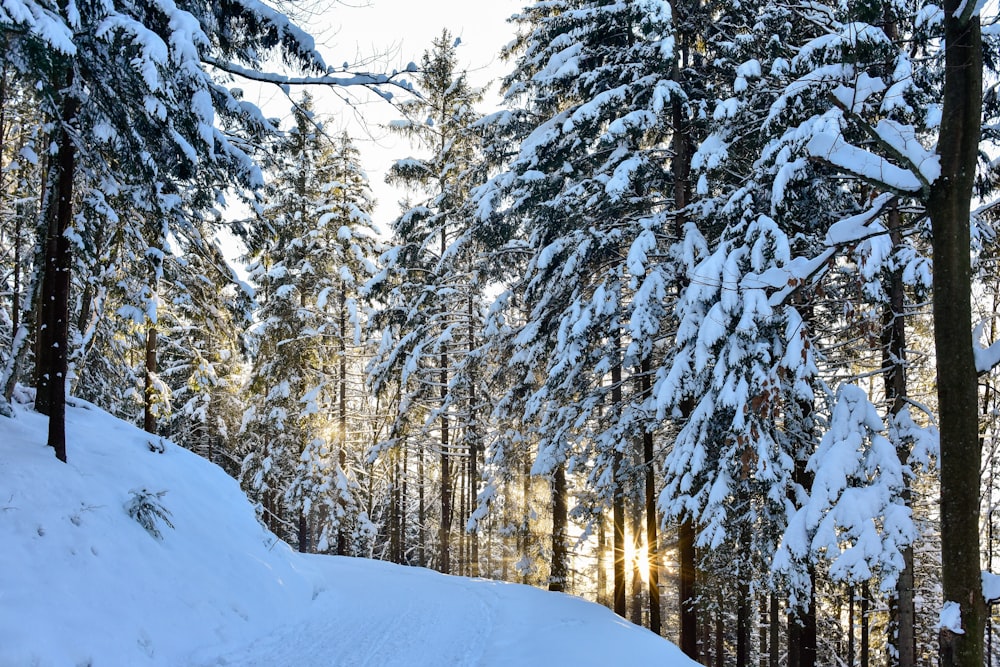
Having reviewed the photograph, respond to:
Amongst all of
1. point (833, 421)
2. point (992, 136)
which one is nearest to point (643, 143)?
point (992, 136)

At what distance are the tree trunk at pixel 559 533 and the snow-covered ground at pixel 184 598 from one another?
11.2 feet

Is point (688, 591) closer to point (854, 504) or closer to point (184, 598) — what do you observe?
point (854, 504)

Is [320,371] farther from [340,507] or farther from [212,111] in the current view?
[212,111]

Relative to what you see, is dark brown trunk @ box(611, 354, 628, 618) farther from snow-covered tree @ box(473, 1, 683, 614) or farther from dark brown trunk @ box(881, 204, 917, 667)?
dark brown trunk @ box(881, 204, 917, 667)

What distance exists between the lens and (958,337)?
3883mm

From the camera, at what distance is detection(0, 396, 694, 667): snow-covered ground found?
5.29m

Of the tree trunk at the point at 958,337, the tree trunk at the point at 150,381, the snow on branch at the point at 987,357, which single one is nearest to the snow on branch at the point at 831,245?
the tree trunk at the point at 958,337

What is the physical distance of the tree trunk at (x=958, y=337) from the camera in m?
3.72

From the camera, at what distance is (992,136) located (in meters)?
7.64

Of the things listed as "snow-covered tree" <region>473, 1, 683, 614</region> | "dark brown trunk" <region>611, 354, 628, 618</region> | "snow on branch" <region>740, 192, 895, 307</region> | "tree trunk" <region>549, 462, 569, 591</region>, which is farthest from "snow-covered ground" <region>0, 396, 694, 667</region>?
"snow on branch" <region>740, 192, 895, 307</region>

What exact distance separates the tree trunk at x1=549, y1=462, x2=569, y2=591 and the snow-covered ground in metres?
3.42

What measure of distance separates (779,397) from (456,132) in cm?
1598

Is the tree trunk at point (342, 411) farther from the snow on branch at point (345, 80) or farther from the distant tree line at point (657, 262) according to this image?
the snow on branch at point (345, 80)

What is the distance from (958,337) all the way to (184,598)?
24.9 ft
